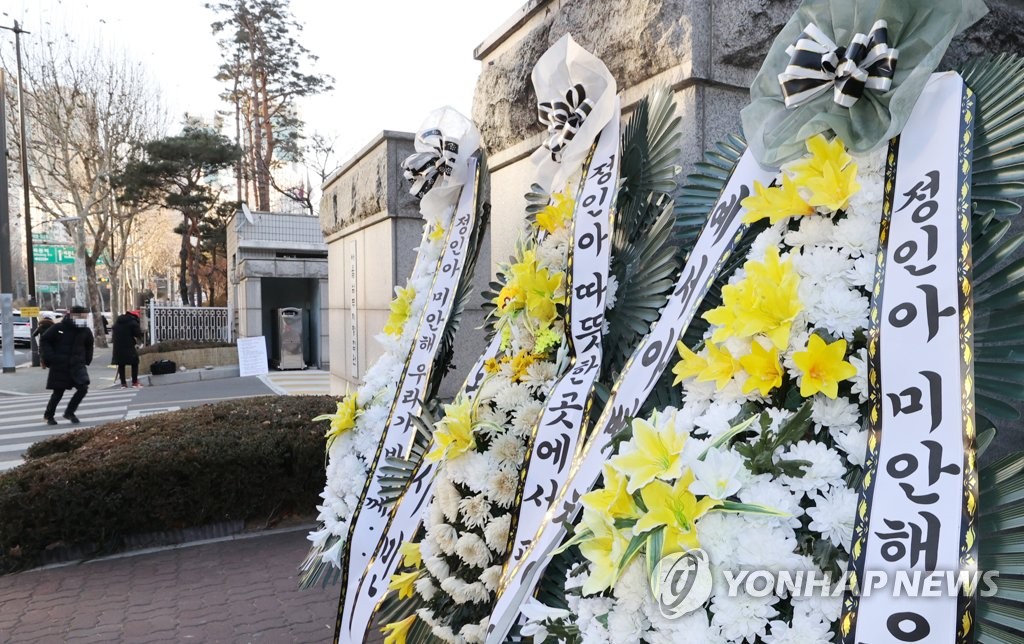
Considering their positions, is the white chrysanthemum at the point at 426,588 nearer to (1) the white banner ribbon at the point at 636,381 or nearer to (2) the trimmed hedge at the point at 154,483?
(1) the white banner ribbon at the point at 636,381

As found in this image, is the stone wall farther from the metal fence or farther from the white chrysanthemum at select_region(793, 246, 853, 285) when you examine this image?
the metal fence

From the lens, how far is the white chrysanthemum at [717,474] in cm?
122

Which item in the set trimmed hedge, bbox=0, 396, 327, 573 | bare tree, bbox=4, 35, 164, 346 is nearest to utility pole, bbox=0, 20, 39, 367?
bare tree, bbox=4, 35, 164, 346

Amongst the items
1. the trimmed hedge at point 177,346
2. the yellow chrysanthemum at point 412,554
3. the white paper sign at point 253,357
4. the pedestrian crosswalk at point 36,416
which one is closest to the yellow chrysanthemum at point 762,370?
the yellow chrysanthemum at point 412,554

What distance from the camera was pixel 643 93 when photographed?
2480mm

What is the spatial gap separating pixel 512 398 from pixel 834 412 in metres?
1.07

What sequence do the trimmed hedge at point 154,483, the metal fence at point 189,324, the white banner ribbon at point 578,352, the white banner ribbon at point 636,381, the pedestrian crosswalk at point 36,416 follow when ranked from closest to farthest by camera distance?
the white banner ribbon at point 636,381
the white banner ribbon at point 578,352
the trimmed hedge at point 154,483
the pedestrian crosswalk at point 36,416
the metal fence at point 189,324

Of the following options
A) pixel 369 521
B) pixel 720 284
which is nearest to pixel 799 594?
pixel 720 284

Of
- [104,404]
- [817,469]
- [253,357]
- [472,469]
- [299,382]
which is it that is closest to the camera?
[817,469]

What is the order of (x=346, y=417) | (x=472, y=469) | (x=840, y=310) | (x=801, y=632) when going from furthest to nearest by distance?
(x=346, y=417), (x=472, y=469), (x=840, y=310), (x=801, y=632)

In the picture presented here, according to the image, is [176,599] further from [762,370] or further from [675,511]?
[762,370]

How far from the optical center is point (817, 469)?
1.24 meters

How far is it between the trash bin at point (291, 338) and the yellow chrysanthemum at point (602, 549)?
54.1 feet

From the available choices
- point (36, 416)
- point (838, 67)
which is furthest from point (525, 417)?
point (36, 416)
